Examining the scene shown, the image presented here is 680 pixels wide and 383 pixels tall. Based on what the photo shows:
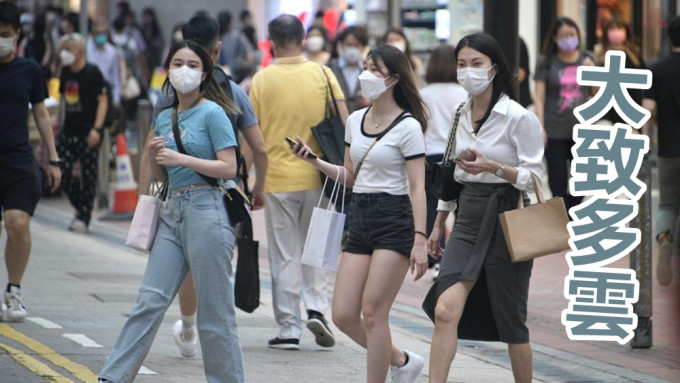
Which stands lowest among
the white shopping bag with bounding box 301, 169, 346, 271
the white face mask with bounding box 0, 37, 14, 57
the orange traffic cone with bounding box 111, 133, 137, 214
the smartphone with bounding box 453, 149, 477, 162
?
the orange traffic cone with bounding box 111, 133, 137, 214

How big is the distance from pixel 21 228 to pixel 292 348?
1.97 meters

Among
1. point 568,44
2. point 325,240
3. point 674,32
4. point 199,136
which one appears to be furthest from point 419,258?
point 568,44

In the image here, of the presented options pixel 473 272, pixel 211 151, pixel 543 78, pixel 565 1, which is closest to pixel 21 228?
pixel 211 151

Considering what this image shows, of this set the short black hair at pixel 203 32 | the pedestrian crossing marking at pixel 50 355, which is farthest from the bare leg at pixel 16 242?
the short black hair at pixel 203 32

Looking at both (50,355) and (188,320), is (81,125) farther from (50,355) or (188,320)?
(50,355)

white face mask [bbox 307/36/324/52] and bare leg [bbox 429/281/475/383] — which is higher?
white face mask [bbox 307/36/324/52]

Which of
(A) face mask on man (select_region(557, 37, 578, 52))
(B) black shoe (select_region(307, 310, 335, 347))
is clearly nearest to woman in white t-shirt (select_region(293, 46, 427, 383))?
(B) black shoe (select_region(307, 310, 335, 347))

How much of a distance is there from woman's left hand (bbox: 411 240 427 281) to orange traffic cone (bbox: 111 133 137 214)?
398 inches

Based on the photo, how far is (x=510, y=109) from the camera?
22.1 feet

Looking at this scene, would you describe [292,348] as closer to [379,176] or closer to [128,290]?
[379,176]

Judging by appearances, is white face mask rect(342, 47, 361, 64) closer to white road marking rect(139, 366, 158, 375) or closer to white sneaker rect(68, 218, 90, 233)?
white sneaker rect(68, 218, 90, 233)

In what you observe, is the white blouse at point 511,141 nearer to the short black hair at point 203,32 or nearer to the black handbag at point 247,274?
the black handbag at point 247,274

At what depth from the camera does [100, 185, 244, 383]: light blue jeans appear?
22.1ft

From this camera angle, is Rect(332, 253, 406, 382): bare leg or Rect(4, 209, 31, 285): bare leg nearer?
Rect(332, 253, 406, 382): bare leg
